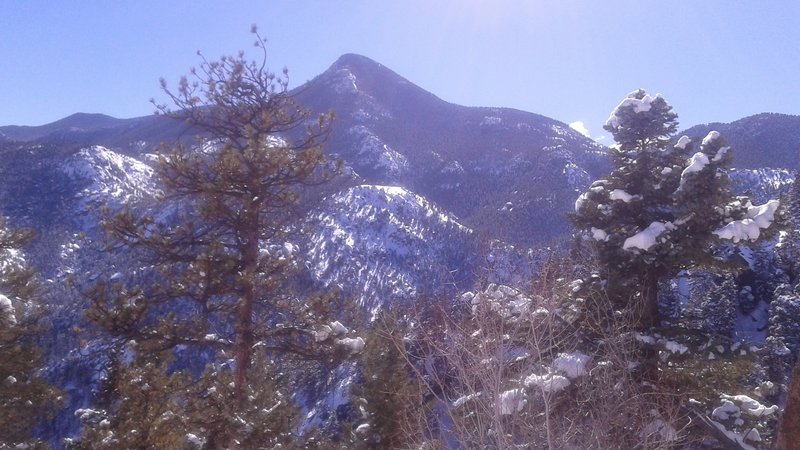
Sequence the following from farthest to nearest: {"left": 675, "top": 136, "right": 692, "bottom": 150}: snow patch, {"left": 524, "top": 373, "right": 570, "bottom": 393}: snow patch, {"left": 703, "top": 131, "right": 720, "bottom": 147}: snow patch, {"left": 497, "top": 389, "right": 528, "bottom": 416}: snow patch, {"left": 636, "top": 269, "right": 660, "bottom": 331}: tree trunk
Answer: {"left": 675, "top": 136, "right": 692, "bottom": 150}: snow patch → {"left": 636, "top": 269, "right": 660, "bottom": 331}: tree trunk → {"left": 703, "top": 131, "right": 720, "bottom": 147}: snow patch → {"left": 524, "top": 373, "right": 570, "bottom": 393}: snow patch → {"left": 497, "top": 389, "right": 528, "bottom": 416}: snow patch

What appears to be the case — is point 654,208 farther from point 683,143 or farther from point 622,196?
point 683,143

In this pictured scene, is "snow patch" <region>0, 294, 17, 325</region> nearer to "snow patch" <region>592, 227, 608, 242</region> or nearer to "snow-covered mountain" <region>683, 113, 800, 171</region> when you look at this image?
"snow patch" <region>592, 227, 608, 242</region>

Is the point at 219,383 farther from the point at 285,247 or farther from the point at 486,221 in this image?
the point at 486,221

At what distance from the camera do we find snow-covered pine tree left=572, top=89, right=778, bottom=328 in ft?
29.3

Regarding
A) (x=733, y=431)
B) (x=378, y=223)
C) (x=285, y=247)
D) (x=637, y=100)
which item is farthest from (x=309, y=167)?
(x=378, y=223)

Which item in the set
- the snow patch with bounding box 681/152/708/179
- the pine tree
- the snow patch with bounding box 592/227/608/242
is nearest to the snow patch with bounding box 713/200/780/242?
the snow patch with bounding box 681/152/708/179

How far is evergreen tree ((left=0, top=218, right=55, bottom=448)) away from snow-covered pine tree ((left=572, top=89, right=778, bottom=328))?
34.0 ft

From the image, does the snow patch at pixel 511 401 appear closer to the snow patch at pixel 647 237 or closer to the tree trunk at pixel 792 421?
the tree trunk at pixel 792 421

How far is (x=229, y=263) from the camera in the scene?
8297mm

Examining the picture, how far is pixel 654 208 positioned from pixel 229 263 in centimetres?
717

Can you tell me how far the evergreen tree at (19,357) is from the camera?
10633 mm

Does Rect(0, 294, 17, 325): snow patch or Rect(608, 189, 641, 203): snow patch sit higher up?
Rect(608, 189, 641, 203): snow patch

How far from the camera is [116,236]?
26.4 feet

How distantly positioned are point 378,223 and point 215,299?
14232 centimetres
